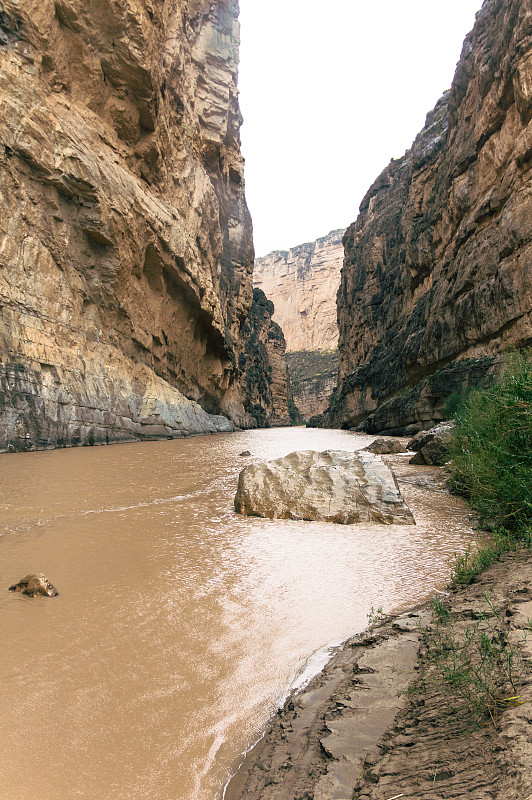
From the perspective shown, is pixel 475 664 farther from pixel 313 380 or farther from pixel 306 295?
pixel 306 295

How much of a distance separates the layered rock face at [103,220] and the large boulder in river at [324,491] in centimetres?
739

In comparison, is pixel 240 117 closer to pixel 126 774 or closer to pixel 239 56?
pixel 239 56

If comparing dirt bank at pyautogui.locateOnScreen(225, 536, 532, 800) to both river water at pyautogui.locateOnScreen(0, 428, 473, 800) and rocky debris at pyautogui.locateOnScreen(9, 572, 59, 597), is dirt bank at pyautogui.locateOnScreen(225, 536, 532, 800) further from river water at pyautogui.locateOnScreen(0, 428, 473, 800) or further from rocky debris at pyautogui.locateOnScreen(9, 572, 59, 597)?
rocky debris at pyautogui.locateOnScreen(9, 572, 59, 597)

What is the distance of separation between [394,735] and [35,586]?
2240mm

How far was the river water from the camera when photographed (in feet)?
4.74

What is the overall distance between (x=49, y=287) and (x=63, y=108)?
6.29 metres

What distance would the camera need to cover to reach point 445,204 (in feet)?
73.3

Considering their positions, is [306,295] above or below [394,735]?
above

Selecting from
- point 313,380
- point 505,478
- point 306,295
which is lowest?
point 505,478

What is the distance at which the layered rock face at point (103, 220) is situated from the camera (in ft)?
37.0

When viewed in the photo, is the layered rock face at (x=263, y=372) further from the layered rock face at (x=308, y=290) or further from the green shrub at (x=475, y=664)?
the layered rock face at (x=308, y=290)

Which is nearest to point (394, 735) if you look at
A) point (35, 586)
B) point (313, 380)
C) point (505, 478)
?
point (35, 586)

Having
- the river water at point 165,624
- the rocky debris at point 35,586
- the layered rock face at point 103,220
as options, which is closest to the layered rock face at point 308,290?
the layered rock face at point 103,220

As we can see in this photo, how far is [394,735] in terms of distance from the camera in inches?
53.1
